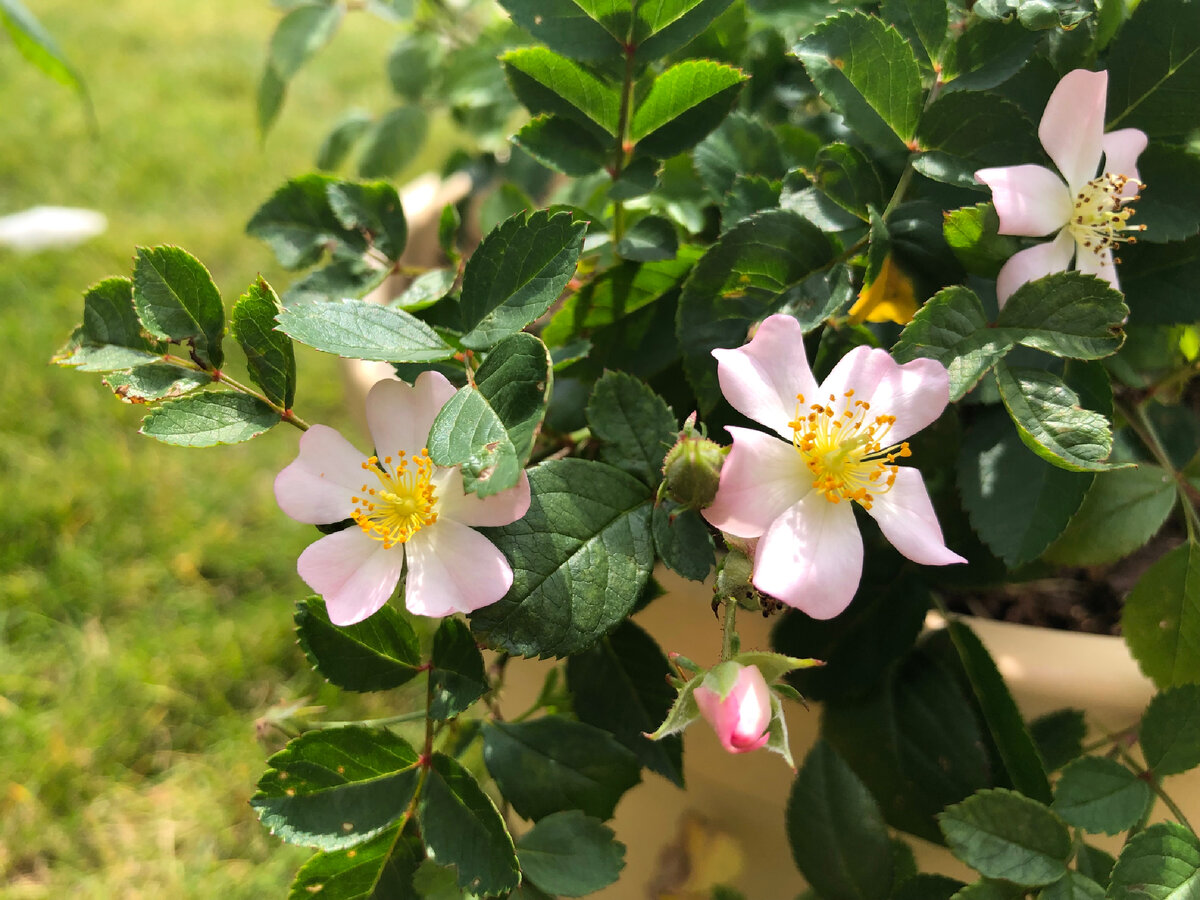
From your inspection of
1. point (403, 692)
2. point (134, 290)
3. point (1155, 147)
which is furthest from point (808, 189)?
point (403, 692)

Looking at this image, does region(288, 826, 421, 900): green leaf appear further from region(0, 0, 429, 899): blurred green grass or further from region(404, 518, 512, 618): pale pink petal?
region(0, 0, 429, 899): blurred green grass

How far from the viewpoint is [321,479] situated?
37 cm

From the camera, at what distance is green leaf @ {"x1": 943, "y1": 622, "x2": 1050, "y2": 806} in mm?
385

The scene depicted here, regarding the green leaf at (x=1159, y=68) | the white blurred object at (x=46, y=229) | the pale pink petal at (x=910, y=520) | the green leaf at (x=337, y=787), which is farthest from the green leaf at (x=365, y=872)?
the white blurred object at (x=46, y=229)

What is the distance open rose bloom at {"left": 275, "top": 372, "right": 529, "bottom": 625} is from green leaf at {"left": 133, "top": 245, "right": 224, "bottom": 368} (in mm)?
59

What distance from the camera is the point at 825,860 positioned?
1.37 ft

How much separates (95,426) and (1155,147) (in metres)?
1.14

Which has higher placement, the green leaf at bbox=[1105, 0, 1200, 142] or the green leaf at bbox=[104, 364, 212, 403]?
the green leaf at bbox=[1105, 0, 1200, 142]

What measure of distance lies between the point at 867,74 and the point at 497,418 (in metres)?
0.21

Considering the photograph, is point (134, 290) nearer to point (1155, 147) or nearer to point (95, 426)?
point (1155, 147)

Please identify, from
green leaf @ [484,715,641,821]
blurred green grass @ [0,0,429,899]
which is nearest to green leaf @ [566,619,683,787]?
green leaf @ [484,715,641,821]

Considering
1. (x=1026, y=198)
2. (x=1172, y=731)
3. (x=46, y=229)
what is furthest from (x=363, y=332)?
(x=46, y=229)

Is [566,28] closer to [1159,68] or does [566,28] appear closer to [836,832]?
[1159,68]

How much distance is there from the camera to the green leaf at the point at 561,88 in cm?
40
